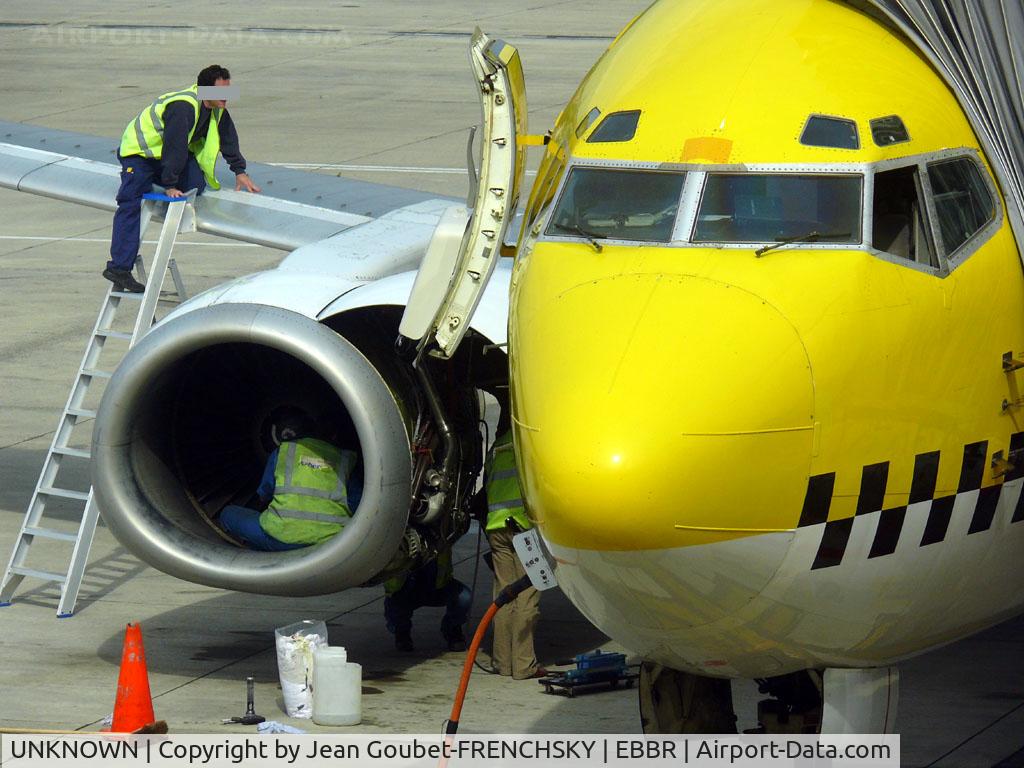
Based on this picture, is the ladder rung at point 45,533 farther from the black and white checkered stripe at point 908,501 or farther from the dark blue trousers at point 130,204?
the black and white checkered stripe at point 908,501

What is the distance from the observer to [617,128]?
28.7 ft

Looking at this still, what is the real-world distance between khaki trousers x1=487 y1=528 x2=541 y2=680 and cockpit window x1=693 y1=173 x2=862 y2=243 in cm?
430

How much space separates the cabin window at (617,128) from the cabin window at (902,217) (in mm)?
1146

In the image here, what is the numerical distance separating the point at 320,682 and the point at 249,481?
6.42 feet

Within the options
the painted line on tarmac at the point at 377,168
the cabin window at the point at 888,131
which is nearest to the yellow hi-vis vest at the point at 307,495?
the cabin window at the point at 888,131

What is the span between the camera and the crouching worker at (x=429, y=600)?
12828 mm

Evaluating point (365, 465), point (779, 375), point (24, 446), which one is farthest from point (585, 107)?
point (24, 446)

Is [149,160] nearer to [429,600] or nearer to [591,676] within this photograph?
[429,600]

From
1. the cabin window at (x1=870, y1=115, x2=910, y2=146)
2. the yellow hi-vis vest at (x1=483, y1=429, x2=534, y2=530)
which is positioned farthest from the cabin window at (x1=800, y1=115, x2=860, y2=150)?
the yellow hi-vis vest at (x1=483, y1=429, x2=534, y2=530)

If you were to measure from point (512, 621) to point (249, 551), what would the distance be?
1.79 meters

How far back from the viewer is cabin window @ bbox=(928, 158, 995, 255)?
27.2ft

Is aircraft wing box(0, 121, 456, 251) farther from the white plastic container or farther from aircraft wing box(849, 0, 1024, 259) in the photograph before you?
aircraft wing box(849, 0, 1024, 259)

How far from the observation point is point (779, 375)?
7387mm

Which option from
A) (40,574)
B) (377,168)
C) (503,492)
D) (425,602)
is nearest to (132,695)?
(425,602)
